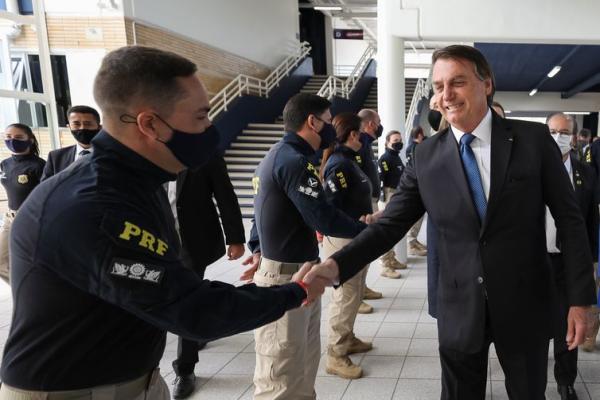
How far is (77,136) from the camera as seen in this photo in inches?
118

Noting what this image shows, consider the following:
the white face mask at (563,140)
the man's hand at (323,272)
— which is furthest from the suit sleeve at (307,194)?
the white face mask at (563,140)

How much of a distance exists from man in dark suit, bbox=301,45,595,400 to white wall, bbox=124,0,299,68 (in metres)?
7.63

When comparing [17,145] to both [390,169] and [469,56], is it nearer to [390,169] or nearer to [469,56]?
[469,56]

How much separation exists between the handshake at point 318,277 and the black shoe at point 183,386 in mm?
1535

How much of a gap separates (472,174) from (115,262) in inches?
44.3

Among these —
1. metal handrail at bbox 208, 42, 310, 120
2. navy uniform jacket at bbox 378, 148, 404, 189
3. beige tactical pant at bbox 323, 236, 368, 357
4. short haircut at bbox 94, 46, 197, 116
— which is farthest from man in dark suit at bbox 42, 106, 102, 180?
metal handrail at bbox 208, 42, 310, 120

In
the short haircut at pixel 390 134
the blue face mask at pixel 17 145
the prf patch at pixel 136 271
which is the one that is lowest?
the short haircut at pixel 390 134

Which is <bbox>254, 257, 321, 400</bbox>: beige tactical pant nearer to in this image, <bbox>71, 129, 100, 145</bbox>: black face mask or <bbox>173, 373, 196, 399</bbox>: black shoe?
<bbox>173, 373, 196, 399</bbox>: black shoe

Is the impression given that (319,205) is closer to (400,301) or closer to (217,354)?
(217,354)

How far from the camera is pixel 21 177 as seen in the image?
12.5 feet

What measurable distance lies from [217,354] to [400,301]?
6.08 feet

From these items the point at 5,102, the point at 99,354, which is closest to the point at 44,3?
the point at 5,102

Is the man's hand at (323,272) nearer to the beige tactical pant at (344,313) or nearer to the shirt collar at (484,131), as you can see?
the shirt collar at (484,131)

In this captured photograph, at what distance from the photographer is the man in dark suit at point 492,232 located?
1.42m
